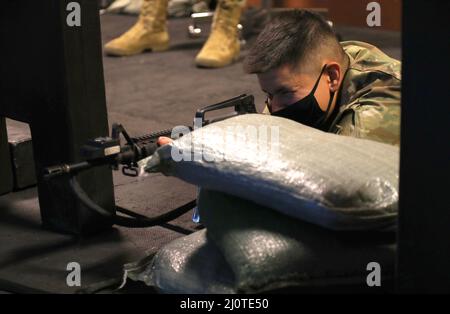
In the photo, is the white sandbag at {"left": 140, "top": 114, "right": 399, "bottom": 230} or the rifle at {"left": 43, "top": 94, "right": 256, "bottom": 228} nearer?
the white sandbag at {"left": 140, "top": 114, "right": 399, "bottom": 230}

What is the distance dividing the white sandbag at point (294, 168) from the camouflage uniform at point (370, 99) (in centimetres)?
12

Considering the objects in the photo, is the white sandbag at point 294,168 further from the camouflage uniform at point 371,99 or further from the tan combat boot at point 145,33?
the tan combat boot at point 145,33

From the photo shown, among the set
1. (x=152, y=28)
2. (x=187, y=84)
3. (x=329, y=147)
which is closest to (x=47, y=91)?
(x=329, y=147)

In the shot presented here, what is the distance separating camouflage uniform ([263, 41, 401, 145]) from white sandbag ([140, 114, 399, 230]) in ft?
0.41

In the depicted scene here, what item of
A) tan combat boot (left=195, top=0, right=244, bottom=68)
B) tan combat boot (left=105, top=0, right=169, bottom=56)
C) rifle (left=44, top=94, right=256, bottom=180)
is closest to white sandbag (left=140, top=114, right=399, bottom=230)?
rifle (left=44, top=94, right=256, bottom=180)

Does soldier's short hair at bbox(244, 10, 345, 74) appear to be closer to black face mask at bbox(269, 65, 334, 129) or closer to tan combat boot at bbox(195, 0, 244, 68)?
black face mask at bbox(269, 65, 334, 129)

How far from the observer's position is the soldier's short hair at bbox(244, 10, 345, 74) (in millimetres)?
1778

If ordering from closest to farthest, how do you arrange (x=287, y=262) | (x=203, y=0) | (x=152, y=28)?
(x=287, y=262)
(x=152, y=28)
(x=203, y=0)

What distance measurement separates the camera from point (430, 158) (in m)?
1.26

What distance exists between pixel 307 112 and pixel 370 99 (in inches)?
5.3

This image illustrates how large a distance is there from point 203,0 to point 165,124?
189 cm

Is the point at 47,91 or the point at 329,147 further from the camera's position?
the point at 47,91

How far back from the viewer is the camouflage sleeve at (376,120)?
169 cm
